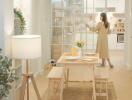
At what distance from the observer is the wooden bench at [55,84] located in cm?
598

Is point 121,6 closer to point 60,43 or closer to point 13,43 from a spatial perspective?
point 60,43

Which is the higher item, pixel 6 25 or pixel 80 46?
pixel 6 25

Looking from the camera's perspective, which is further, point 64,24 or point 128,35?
point 64,24

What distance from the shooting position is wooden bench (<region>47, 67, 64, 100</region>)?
5.98 meters

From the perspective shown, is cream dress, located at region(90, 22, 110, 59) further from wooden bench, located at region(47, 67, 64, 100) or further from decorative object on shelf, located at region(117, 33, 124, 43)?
decorative object on shelf, located at region(117, 33, 124, 43)

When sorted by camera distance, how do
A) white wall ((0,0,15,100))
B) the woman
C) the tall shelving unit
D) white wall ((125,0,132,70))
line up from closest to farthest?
white wall ((0,0,15,100)) → white wall ((125,0,132,70)) → the woman → the tall shelving unit

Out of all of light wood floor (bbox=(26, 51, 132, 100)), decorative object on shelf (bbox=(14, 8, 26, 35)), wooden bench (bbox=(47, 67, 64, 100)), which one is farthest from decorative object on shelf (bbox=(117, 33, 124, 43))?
decorative object on shelf (bbox=(14, 8, 26, 35))

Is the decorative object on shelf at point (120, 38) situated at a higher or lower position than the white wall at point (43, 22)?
lower

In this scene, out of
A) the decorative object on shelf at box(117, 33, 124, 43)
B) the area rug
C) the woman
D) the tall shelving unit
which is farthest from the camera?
the decorative object on shelf at box(117, 33, 124, 43)

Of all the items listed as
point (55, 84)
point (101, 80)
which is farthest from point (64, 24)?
point (101, 80)

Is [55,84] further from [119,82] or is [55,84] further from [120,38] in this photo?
[120,38]

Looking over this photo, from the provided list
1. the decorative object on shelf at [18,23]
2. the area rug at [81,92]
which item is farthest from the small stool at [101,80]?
the decorative object on shelf at [18,23]

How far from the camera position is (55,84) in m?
7.00

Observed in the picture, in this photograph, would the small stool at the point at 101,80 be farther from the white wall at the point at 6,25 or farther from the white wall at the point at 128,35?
the white wall at the point at 128,35
